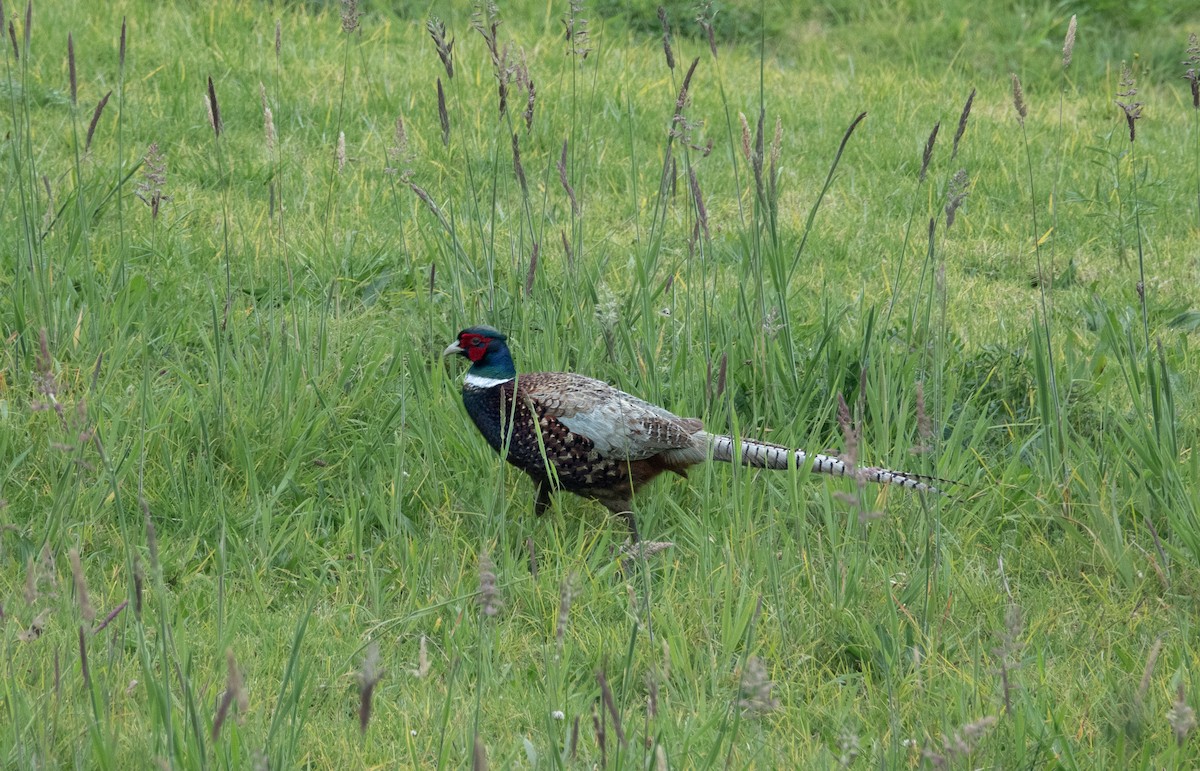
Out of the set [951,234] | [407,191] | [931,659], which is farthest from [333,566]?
[951,234]

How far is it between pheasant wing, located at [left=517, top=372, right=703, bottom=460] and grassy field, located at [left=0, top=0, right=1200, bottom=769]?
0.44ft

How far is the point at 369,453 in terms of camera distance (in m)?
4.01

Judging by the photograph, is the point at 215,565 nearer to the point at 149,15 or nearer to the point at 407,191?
the point at 407,191

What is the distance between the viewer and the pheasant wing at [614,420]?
394 cm

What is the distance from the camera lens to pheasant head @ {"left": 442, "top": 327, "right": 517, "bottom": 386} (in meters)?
4.18

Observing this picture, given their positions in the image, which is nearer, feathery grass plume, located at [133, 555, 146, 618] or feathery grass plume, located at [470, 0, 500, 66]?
feathery grass plume, located at [133, 555, 146, 618]

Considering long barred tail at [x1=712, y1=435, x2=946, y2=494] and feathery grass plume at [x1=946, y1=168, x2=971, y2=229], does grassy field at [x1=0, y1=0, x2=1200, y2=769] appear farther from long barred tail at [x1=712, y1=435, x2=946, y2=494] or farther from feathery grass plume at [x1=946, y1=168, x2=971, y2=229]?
feathery grass plume at [x1=946, y1=168, x2=971, y2=229]

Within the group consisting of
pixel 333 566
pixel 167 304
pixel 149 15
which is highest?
pixel 149 15

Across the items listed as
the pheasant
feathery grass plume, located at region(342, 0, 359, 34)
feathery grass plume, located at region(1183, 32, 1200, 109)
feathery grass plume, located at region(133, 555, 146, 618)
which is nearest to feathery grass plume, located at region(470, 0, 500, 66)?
feathery grass plume, located at region(342, 0, 359, 34)

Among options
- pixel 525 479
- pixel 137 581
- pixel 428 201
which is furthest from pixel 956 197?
pixel 137 581

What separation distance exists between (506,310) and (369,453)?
845mm

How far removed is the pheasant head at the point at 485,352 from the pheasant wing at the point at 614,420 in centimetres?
15

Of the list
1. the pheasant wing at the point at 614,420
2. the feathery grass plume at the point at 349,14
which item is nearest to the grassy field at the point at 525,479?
the feathery grass plume at the point at 349,14

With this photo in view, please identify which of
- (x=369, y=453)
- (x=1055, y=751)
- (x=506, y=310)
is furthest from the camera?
(x=506, y=310)
